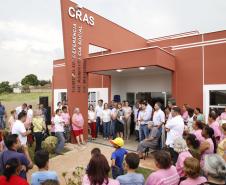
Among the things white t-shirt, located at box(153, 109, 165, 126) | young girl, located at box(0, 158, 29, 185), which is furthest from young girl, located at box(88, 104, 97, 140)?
young girl, located at box(0, 158, 29, 185)

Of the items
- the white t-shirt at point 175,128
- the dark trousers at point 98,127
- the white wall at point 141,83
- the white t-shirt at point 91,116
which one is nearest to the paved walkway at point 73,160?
the white t-shirt at point 175,128

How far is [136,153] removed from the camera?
535 centimetres

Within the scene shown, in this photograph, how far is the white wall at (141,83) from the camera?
13172mm

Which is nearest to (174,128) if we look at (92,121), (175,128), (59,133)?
(175,128)

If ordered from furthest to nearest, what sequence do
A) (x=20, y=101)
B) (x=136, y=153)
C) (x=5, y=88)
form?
1. (x=5, y=88)
2. (x=20, y=101)
3. (x=136, y=153)

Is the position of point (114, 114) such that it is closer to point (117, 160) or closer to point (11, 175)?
point (117, 160)

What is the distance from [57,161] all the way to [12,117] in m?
2.36

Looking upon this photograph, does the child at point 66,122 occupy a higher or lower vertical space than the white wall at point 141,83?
lower

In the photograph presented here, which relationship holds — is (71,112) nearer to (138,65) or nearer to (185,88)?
(138,65)

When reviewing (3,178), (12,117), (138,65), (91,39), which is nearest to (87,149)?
(12,117)

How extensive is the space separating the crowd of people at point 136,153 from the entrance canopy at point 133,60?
173cm

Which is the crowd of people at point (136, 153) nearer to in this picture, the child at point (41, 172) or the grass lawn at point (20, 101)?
the child at point (41, 172)

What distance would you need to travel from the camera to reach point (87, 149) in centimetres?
1012

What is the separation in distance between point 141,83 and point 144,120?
4.66 meters
